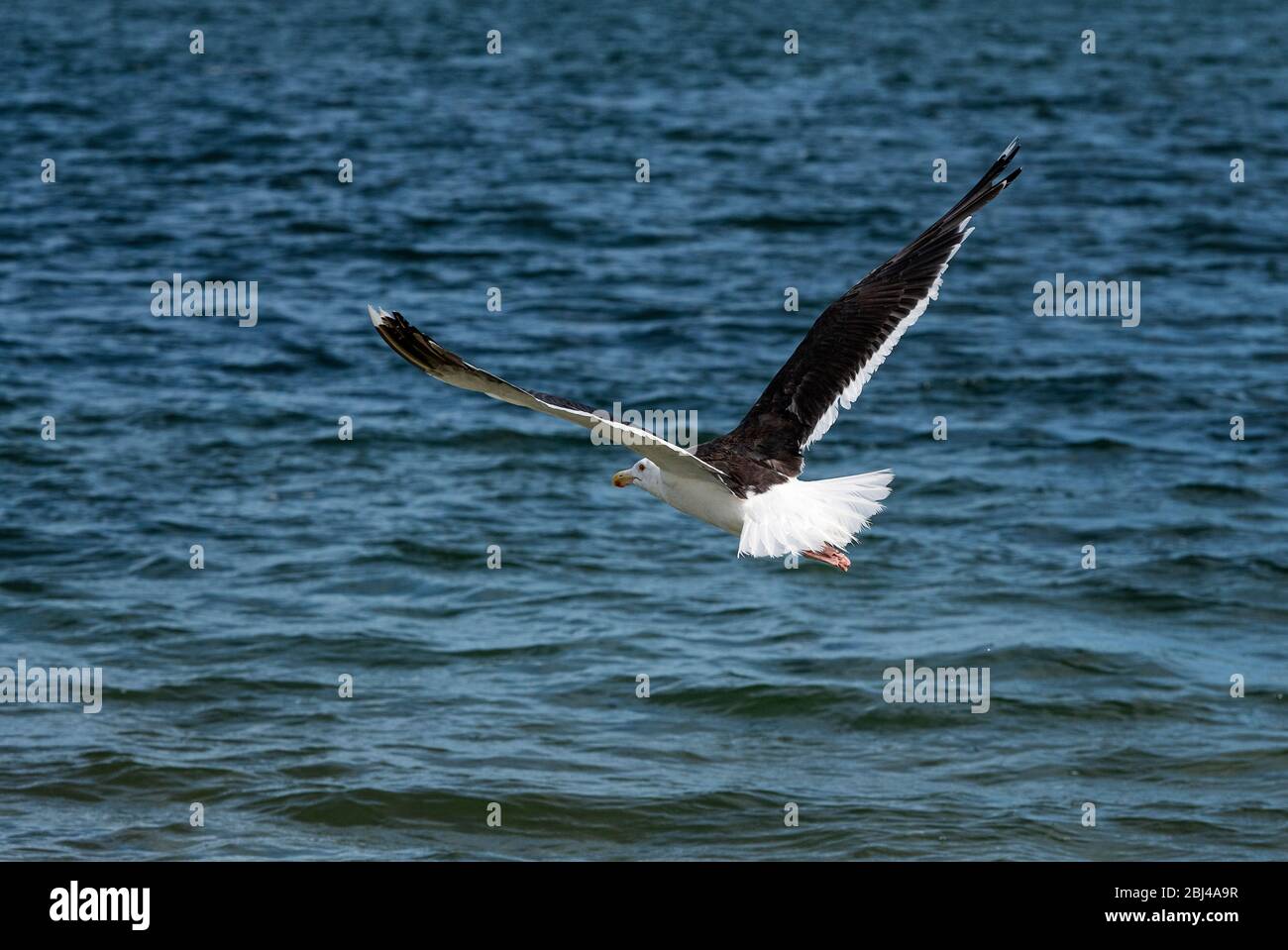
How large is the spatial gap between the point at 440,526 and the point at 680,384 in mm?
3823

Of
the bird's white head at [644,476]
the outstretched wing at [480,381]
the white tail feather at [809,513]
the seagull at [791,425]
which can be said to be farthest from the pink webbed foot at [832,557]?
the outstretched wing at [480,381]

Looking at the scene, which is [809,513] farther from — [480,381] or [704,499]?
[480,381]

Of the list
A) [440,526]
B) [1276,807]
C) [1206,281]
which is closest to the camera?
[1276,807]

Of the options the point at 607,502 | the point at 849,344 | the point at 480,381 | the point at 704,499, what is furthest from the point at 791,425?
the point at 607,502

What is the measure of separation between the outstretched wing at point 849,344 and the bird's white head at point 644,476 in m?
0.70

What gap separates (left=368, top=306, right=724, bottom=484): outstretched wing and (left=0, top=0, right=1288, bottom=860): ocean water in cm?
349

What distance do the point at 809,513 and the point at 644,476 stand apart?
96 centimetres

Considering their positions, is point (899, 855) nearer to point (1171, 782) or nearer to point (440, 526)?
point (1171, 782)

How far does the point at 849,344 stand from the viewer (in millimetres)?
10125

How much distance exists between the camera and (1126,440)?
16734 mm

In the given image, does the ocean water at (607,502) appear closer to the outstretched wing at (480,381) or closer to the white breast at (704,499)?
the white breast at (704,499)

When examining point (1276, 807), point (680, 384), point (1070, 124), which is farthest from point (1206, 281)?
point (1276, 807)

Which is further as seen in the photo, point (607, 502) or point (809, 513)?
point (607, 502)

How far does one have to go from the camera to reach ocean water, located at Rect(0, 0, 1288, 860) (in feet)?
34.6
